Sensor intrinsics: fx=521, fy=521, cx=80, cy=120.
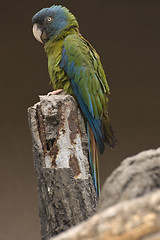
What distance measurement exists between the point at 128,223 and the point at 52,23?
1607mm

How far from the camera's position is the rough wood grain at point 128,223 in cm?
77

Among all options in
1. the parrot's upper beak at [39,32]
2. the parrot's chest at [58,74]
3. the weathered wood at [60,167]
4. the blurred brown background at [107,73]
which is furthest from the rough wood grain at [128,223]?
the blurred brown background at [107,73]

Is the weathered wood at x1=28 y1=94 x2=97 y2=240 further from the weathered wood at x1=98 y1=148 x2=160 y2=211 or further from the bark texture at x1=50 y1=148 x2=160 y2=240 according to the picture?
the bark texture at x1=50 y1=148 x2=160 y2=240

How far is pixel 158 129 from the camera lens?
3.58m

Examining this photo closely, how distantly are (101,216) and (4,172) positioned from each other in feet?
8.95

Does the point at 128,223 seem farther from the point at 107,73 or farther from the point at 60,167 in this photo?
the point at 107,73

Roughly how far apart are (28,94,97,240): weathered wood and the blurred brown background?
1791 millimetres

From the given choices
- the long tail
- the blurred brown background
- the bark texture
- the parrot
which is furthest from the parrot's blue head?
the bark texture

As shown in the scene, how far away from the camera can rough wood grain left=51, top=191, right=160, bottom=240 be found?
2.53 ft

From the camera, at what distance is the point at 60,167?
1.66 meters

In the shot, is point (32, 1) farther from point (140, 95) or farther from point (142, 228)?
point (142, 228)

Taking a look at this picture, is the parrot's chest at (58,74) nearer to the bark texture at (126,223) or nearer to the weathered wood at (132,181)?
the weathered wood at (132,181)

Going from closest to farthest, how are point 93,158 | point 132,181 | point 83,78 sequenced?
point 132,181 < point 93,158 < point 83,78

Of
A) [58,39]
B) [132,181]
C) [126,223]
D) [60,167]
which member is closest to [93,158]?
[60,167]
